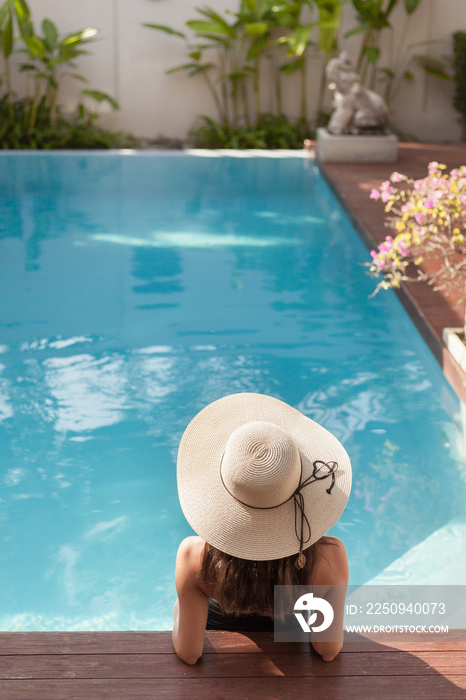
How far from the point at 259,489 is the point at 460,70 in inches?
403

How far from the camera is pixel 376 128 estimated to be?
345 inches

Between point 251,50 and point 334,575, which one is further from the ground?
point 251,50

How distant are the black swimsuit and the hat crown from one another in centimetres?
45

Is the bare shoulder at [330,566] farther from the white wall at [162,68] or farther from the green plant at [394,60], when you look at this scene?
the white wall at [162,68]

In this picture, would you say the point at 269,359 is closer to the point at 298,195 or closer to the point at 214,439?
the point at 214,439

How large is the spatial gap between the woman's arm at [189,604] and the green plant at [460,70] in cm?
1013

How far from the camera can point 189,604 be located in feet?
4.95

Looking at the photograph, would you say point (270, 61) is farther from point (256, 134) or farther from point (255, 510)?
point (255, 510)

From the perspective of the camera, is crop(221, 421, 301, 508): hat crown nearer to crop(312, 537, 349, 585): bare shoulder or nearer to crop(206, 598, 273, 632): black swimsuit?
crop(312, 537, 349, 585): bare shoulder

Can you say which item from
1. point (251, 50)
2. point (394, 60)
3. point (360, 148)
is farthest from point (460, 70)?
point (251, 50)

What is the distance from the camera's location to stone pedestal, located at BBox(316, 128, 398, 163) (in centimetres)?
855

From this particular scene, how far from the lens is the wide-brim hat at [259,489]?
4.35ft

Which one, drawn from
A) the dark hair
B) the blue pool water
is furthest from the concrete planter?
the dark hair

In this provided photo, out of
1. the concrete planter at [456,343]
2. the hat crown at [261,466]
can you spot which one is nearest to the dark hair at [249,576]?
the hat crown at [261,466]
